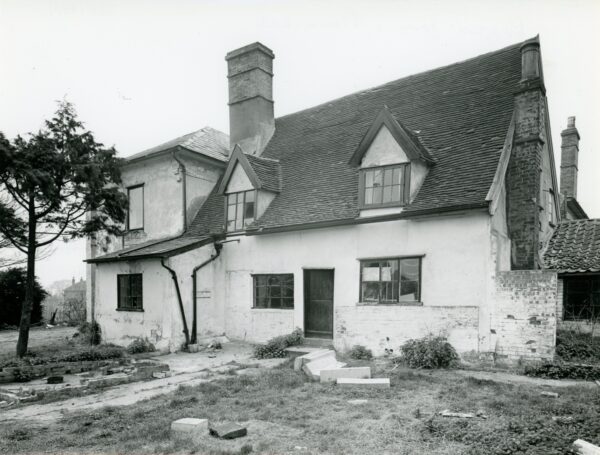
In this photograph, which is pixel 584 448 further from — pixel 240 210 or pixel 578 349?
pixel 240 210

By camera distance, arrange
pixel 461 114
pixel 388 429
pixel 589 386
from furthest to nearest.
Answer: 1. pixel 461 114
2. pixel 589 386
3. pixel 388 429

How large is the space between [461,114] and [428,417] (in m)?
10.0

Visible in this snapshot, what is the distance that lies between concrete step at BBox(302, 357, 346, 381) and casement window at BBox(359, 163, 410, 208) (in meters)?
4.41

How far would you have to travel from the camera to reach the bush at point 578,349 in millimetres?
10258

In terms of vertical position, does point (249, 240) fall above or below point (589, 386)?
above

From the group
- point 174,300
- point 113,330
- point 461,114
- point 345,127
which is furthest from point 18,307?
point 461,114

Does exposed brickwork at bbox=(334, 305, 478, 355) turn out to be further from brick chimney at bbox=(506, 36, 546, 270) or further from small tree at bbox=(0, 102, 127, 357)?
small tree at bbox=(0, 102, 127, 357)

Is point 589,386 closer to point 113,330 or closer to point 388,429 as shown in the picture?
point 388,429

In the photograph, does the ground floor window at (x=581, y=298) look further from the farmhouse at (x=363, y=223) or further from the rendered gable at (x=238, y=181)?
the rendered gable at (x=238, y=181)

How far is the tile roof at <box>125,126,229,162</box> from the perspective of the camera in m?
17.3

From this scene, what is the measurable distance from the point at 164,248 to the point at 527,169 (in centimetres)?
1133

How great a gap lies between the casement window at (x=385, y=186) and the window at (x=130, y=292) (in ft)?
27.5

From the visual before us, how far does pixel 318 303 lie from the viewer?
13477mm

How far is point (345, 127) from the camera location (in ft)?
53.4
